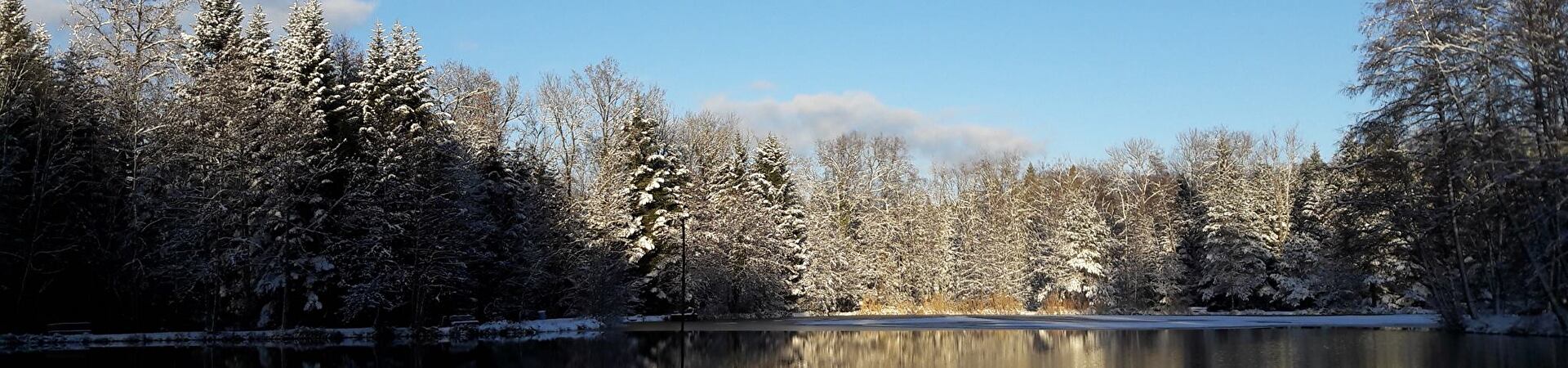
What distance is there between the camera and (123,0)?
38750 mm

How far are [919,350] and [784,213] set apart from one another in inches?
1220

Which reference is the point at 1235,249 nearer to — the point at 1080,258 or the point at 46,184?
the point at 1080,258

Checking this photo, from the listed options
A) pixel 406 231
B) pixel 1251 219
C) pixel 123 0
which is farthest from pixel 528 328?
pixel 1251 219

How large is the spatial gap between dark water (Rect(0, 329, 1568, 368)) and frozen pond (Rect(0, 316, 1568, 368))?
0.03 meters

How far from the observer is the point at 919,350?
88.4 ft

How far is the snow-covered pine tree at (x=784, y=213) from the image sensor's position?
184 feet

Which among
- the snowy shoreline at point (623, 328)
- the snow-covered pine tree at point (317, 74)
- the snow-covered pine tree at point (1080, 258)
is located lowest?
the snowy shoreline at point (623, 328)

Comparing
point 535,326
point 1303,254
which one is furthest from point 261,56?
point 1303,254

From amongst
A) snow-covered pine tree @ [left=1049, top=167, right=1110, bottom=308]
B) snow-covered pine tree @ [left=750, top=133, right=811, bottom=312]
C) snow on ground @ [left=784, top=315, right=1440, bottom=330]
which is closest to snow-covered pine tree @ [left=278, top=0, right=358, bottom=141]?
snow on ground @ [left=784, top=315, right=1440, bottom=330]

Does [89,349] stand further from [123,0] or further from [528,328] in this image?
[123,0]

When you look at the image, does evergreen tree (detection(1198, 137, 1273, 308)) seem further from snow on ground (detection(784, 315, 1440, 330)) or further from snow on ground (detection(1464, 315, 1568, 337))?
snow on ground (detection(1464, 315, 1568, 337))

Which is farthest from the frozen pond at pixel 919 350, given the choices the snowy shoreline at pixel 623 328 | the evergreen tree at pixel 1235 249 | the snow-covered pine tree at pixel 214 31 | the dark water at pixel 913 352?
the evergreen tree at pixel 1235 249

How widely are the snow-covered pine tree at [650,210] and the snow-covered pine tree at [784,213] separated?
518 cm

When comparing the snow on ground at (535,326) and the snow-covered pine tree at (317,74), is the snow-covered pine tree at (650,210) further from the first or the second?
the snow-covered pine tree at (317,74)
